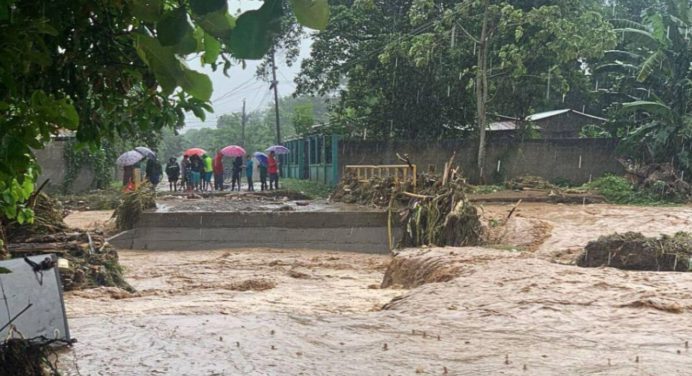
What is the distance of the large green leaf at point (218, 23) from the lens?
1.65 metres

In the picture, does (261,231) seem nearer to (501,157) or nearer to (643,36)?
(501,157)

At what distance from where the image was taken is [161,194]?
26188 millimetres

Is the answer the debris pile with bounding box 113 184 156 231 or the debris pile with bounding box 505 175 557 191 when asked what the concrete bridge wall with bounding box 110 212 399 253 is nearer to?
the debris pile with bounding box 113 184 156 231

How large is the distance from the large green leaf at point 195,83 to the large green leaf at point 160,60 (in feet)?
0.07

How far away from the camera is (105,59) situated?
9.98 ft

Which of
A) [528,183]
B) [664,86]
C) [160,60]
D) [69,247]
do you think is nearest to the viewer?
[160,60]

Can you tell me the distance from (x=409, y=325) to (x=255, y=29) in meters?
5.53

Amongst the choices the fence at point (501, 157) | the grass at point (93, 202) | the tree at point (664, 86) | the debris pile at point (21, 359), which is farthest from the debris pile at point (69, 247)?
the tree at point (664, 86)

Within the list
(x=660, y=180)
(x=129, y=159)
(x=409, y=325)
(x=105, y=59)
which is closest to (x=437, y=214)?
(x=409, y=325)

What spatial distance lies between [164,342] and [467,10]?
19.2 metres

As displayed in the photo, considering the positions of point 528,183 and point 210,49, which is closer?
point 210,49

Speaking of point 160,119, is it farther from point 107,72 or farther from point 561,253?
point 561,253

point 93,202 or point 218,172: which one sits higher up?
point 218,172

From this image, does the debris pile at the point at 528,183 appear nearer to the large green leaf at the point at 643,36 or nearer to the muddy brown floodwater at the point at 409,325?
the large green leaf at the point at 643,36
